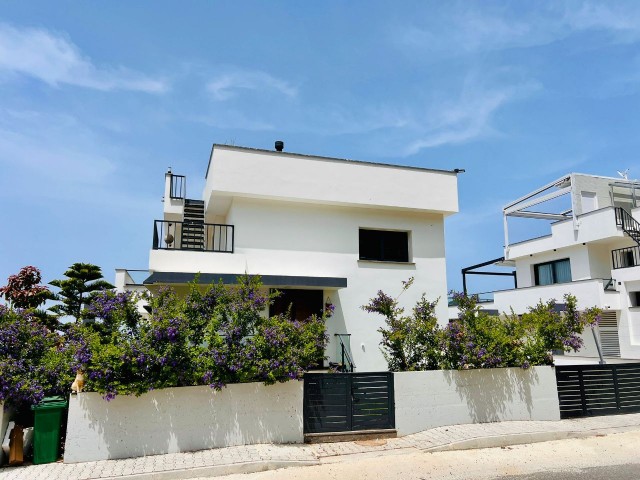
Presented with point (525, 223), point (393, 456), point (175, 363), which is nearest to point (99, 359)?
point (175, 363)

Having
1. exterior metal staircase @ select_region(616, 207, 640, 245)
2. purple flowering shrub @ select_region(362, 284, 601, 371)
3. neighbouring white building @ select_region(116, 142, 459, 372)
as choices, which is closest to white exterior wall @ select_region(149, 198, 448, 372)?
neighbouring white building @ select_region(116, 142, 459, 372)

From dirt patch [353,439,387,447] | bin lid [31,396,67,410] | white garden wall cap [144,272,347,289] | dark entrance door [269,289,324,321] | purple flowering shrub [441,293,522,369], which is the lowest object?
dirt patch [353,439,387,447]

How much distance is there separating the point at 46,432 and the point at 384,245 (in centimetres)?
1008

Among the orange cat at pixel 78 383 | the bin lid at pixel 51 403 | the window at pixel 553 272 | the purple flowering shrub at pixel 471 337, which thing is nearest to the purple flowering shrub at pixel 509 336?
the purple flowering shrub at pixel 471 337

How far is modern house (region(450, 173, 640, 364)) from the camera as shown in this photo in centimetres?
2005

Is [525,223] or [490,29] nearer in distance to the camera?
[490,29]

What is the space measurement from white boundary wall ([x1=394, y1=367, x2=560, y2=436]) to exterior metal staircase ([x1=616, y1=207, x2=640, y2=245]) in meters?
13.9

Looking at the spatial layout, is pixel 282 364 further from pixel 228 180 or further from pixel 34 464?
pixel 228 180

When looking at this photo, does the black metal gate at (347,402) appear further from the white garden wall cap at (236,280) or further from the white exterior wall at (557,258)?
the white exterior wall at (557,258)

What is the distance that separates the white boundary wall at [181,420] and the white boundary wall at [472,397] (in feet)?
7.09

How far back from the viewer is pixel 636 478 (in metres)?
6.30

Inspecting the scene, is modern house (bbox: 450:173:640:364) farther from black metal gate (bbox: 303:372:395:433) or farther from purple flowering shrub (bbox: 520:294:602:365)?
black metal gate (bbox: 303:372:395:433)

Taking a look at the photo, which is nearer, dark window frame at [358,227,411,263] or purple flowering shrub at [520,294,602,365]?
purple flowering shrub at [520,294,602,365]

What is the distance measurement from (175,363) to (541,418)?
24.9ft
